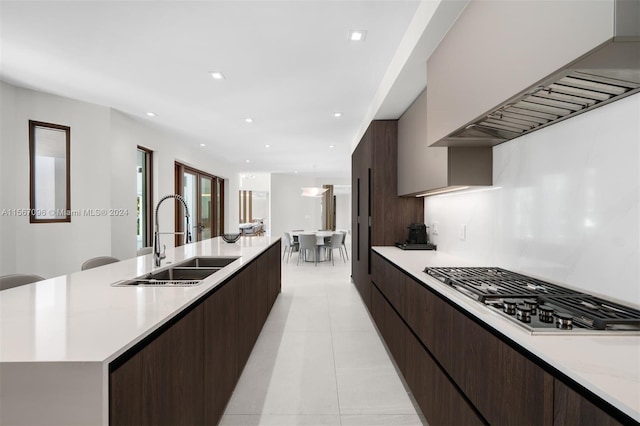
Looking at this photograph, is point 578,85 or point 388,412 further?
point 388,412

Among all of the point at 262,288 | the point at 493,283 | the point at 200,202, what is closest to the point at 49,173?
the point at 262,288

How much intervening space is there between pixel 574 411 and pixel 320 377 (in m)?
1.95

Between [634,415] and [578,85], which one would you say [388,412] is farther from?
[578,85]

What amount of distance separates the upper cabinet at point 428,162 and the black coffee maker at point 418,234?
392mm

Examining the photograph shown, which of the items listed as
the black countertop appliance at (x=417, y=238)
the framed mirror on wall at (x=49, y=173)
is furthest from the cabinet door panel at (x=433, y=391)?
the framed mirror on wall at (x=49, y=173)

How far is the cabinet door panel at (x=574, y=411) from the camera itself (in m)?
0.70

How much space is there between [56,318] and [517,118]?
7.34ft

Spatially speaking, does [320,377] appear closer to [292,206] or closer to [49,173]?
[49,173]

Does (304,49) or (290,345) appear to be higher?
(304,49)

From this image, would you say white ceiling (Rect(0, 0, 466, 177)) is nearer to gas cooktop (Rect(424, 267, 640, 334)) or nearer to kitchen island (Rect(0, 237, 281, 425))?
gas cooktop (Rect(424, 267, 640, 334))

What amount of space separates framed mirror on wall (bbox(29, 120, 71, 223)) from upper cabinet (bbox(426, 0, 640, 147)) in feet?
15.3

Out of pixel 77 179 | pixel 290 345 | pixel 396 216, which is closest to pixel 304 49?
pixel 396 216

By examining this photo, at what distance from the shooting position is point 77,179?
4.23 metres

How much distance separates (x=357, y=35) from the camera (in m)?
2.48
